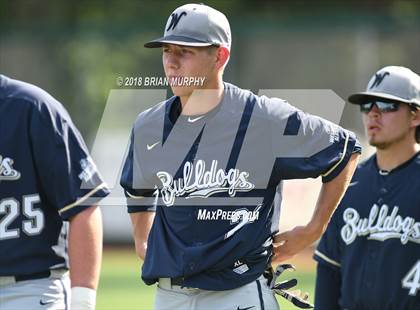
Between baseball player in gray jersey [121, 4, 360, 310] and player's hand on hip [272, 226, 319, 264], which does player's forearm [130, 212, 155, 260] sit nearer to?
baseball player in gray jersey [121, 4, 360, 310]

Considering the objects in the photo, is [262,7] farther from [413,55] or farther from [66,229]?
[66,229]

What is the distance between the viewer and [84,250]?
12.6 ft

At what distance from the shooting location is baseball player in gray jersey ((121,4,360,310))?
4.16 meters

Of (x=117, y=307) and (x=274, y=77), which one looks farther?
(x=274, y=77)

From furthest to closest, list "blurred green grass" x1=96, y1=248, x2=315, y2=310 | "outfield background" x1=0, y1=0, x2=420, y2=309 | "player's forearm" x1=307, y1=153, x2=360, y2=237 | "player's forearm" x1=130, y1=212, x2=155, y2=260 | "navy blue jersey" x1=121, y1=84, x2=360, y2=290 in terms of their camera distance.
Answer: "outfield background" x1=0, y1=0, x2=420, y2=309, "blurred green grass" x1=96, y1=248, x2=315, y2=310, "player's forearm" x1=130, y1=212, x2=155, y2=260, "player's forearm" x1=307, y1=153, x2=360, y2=237, "navy blue jersey" x1=121, y1=84, x2=360, y2=290

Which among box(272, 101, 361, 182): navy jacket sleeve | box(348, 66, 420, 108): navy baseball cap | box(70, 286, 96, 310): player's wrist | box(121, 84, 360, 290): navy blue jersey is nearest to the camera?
box(70, 286, 96, 310): player's wrist

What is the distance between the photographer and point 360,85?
2027cm

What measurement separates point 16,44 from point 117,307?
12.7 metres

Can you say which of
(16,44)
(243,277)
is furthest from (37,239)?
(16,44)

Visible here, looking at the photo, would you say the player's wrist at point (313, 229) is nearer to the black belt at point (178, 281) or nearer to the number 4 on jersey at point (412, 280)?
the black belt at point (178, 281)

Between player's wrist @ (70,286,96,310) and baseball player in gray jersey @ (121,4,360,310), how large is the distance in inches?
18.0

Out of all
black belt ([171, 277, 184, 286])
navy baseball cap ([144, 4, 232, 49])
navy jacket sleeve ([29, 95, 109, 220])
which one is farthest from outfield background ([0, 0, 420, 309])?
navy jacket sleeve ([29, 95, 109, 220])

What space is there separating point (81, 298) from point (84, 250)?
0.18 m

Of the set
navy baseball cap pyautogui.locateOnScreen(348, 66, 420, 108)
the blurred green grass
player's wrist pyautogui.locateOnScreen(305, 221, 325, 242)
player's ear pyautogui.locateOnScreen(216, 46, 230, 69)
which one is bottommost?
the blurred green grass
